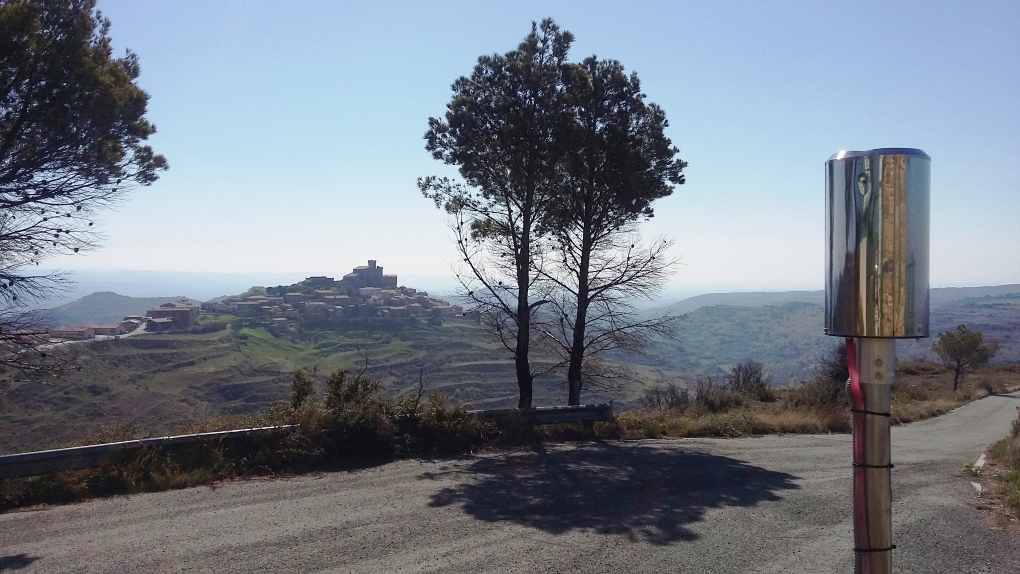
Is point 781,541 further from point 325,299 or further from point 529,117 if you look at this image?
point 325,299

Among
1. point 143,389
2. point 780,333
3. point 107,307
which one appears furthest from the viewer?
point 780,333

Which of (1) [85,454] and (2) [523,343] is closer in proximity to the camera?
(1) [85,454]

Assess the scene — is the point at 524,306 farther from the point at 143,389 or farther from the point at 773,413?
the point at 143,389

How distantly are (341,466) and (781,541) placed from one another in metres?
5.21

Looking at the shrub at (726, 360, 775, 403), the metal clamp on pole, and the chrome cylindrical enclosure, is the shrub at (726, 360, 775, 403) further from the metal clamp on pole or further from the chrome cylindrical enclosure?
the chrome cylindrical enclosure

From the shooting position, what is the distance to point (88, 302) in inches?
1585

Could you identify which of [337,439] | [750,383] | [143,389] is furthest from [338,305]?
[337,439]

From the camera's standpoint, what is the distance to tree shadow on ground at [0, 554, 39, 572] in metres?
4.98

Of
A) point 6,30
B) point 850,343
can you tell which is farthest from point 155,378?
point 850,343

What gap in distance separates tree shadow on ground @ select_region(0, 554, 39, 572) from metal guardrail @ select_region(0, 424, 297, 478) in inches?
83.3

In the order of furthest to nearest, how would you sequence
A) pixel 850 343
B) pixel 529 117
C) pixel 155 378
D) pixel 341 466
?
pixel 155 378 → pixel 529 117 → pixel 341 466 → pixel 850 343

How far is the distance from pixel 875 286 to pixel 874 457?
495 millimetres

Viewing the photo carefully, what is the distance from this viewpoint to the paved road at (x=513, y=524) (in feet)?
17.3

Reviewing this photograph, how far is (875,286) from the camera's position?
1.89 m
